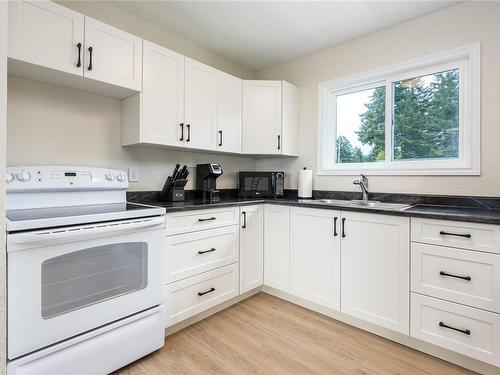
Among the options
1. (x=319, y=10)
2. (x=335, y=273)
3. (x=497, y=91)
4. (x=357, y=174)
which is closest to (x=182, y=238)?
(x=335, y=273)

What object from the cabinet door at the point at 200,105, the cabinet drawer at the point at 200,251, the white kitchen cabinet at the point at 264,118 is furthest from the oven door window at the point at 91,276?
the white kitchen cabinet at the point at 264,118

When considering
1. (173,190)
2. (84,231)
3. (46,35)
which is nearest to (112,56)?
(46,35)

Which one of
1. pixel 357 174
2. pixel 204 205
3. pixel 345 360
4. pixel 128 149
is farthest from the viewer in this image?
pixel 357 174

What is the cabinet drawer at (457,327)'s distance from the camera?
58.9 inches

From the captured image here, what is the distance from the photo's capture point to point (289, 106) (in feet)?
9.53

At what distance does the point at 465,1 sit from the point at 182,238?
2.66 meters

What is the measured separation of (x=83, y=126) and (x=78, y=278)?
1.14 m

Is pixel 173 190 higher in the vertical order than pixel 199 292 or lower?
higher

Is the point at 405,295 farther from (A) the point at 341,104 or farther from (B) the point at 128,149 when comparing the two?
(B) the point at 128,149

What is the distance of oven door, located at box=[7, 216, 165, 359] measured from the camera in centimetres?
123

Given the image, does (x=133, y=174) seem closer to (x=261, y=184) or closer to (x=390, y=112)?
(x=261, y=184)

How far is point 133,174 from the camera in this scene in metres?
2.28

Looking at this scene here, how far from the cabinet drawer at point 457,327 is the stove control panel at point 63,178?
2.15m


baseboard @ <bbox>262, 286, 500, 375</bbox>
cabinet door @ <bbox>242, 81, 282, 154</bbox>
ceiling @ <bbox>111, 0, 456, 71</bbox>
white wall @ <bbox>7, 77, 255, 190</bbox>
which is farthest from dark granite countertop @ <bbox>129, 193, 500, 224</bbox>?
ceiling @ <bbox>111, 0, 456, 71</bbox>
